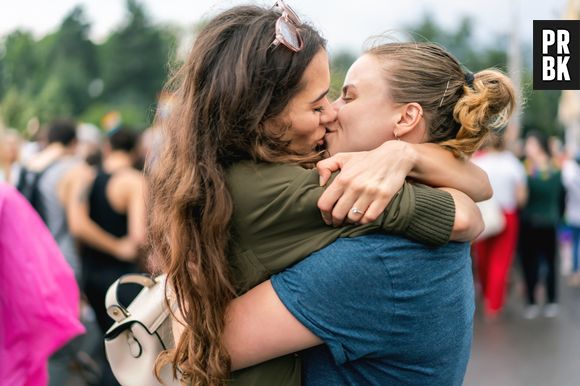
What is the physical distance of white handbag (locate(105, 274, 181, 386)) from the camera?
1968 mm

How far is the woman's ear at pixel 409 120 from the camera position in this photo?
182 centimetres

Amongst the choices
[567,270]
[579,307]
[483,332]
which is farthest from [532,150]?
[567,270]

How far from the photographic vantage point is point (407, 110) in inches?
72.1

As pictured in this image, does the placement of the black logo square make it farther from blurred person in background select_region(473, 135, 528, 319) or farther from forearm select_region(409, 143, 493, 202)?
blurred person in background select_region(473, 135, 528, 319)

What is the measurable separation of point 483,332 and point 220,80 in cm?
720

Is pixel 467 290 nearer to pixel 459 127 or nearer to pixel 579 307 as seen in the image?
pixel 459 127

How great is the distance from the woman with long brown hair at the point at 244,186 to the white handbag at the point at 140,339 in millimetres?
208

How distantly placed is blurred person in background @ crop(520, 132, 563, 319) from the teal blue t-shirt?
802 cm

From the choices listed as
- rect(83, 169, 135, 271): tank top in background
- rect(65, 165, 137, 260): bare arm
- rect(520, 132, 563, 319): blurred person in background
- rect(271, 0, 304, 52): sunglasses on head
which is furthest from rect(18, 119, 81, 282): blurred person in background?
rect(520, 132, 563, 319): blurred person in background

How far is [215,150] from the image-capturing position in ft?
5.56

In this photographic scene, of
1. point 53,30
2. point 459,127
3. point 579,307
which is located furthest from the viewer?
point 53,30

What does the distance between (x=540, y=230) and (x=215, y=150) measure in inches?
339

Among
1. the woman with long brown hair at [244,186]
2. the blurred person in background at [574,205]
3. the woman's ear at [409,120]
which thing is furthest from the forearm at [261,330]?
the blurred person in background at [574,205]

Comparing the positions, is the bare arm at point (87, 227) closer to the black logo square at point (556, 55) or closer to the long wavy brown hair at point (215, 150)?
the black logo square at point (556, 55)
